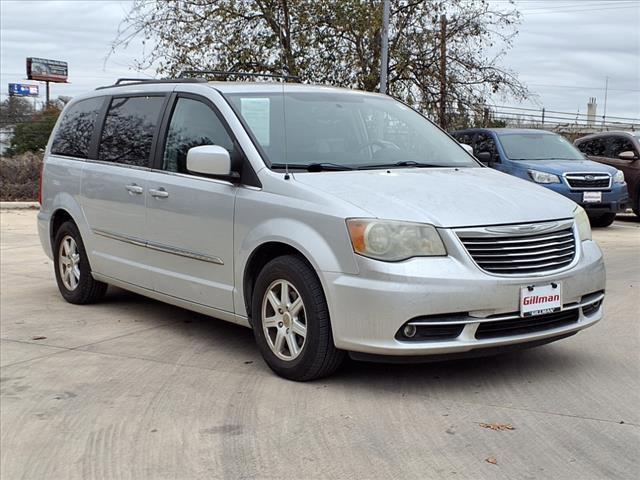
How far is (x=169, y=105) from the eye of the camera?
6184 mm

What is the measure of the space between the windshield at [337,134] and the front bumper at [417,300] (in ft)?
3.47

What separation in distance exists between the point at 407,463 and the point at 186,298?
2.57 m

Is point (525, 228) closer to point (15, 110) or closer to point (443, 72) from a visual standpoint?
point (443, 72)

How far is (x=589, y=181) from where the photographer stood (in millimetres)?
13602

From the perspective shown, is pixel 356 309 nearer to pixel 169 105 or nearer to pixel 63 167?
pixel 169 105

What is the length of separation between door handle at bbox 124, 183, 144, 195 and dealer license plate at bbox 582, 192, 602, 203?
29.6 feet

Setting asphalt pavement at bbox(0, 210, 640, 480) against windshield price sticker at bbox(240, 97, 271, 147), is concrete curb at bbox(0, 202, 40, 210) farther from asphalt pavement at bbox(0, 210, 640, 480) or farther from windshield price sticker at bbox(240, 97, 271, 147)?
windshield price sticker at bbox(240, 97, 271, 147)


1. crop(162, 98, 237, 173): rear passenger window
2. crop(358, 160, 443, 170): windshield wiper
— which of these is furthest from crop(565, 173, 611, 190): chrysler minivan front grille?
crop(162, 98, 237, 173): rear passenger window

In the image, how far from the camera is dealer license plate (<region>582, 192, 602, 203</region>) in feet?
44.2

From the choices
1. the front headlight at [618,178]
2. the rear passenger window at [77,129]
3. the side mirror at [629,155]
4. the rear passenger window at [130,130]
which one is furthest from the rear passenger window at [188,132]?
the side mirror at [629,155]

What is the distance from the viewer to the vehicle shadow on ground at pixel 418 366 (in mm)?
4938

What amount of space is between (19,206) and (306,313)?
15047mm

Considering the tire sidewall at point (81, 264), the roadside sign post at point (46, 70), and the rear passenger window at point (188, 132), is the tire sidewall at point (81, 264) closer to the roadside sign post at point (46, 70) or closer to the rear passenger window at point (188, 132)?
the rear passenger window at point (188, 132)

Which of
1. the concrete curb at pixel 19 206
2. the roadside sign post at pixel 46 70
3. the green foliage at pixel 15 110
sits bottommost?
the concrete curb at pixel 19 206
